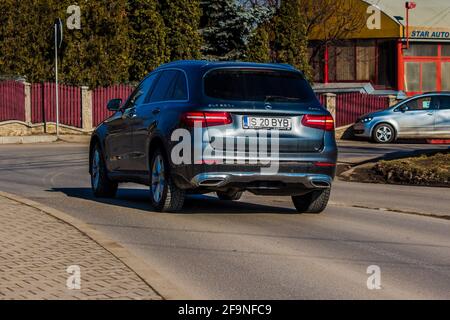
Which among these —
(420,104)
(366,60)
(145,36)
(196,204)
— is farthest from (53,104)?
(196,204)

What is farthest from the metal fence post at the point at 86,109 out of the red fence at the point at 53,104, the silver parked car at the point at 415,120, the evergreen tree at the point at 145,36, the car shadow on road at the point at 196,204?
the car shadow on road at the point at 196,204

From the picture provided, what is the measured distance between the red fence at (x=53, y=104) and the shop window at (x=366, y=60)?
2015 centimetres

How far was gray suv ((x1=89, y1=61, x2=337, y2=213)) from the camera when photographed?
37.8 ft

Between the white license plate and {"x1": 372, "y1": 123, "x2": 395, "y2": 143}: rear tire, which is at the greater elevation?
the white license plate

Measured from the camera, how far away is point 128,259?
8.63 m

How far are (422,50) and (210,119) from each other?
4358 centimetres

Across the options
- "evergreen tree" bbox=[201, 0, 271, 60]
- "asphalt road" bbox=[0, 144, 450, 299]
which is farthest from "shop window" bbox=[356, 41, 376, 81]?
"asphalt road" bbox=[0, 144, 450, 299]

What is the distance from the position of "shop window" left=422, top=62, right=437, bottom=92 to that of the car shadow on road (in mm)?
39587

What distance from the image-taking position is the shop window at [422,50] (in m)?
53.2

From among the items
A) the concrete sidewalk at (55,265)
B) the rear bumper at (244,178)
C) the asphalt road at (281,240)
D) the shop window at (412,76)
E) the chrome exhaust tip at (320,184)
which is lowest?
the asphalt road at (281,240)

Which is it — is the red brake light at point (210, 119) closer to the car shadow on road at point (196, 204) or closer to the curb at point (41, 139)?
the car shadow on road at point (196, 204)

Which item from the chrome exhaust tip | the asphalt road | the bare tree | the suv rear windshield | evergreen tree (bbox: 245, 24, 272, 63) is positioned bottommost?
the asphalt road

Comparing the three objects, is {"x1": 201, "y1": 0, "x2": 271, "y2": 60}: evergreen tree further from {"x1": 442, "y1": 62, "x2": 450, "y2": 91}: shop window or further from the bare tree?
{"x1": 442, "y1": 62, "x2": 450, "y2": 91}: shop window

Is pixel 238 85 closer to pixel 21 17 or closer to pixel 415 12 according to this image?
pixel 21 17
